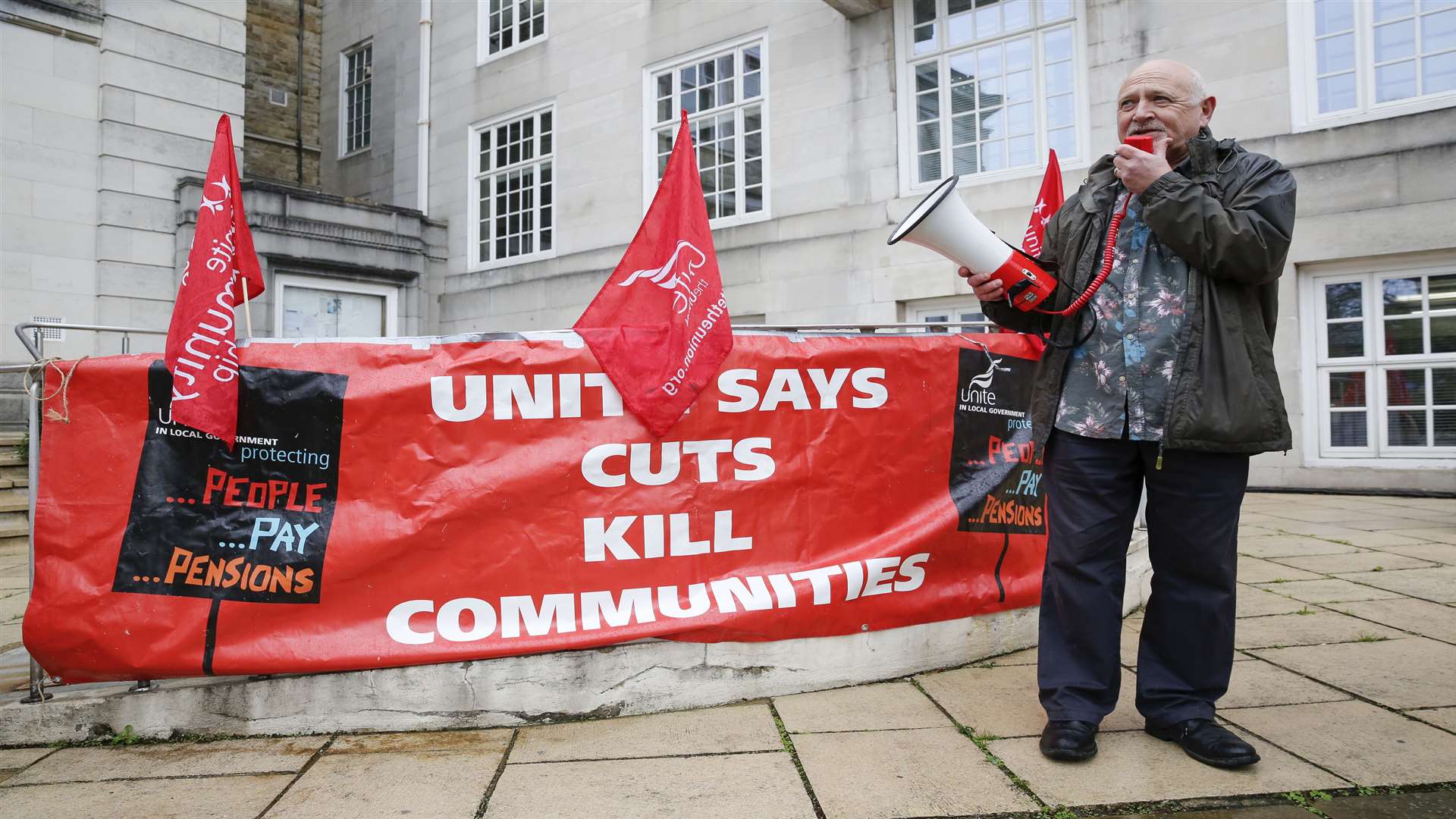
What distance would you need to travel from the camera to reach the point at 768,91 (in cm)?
1290

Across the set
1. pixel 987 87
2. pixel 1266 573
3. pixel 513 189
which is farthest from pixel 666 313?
pixel 513 189

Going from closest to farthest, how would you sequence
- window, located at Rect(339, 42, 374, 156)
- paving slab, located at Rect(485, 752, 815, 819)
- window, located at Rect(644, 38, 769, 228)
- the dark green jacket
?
paving slab, located at Rect(485, 752, 815, 819), the dark green jacket, window, located at Rect(644, 38, 769, 228), window, located at Rect(339, 42, 374, 156)

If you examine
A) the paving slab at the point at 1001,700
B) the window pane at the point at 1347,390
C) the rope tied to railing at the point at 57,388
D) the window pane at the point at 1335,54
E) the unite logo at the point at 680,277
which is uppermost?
the window pane at the point at 1335,54

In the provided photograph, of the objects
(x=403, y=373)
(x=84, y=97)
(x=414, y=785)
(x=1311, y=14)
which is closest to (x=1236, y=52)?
(x=1311, y=14)

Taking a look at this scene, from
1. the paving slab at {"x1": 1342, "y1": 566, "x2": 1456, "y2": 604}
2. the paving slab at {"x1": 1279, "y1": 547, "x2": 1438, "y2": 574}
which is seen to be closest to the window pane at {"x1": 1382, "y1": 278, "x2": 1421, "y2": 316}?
the paving slab at {"x1": 1279, "y1": 547, "x2": 1438, "y2": 574}

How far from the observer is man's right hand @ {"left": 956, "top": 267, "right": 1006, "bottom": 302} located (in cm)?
281

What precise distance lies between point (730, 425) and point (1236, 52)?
8988 mm

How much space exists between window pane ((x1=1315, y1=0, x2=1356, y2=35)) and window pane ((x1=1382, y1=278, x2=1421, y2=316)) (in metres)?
2.63

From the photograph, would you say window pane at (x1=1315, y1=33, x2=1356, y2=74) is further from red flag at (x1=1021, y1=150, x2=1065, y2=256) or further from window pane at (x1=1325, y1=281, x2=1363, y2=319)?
red flag at (x1=1021, y1=150, x2=1065, y2=256)

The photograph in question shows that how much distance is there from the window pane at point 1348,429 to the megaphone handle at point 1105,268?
8283mm

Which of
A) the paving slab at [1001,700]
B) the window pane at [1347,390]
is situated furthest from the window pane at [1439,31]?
the paving slab at [1001,700]

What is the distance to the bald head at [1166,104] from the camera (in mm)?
2600

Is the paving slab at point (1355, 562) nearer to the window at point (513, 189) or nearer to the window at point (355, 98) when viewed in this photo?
the window at point (513, 189)

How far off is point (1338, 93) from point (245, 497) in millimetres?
10573
